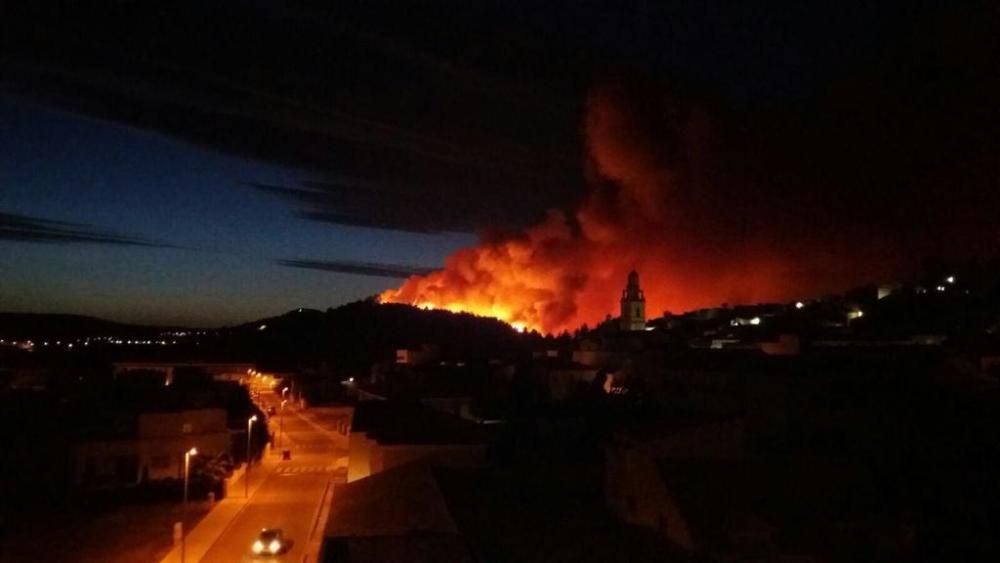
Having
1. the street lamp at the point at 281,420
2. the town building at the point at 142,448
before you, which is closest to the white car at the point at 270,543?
the town building at the point at 142,448

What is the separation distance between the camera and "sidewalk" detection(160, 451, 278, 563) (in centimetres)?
1678

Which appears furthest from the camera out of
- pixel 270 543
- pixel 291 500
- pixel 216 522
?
pixel 291 500

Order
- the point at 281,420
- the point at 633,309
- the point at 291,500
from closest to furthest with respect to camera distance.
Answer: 1. the point at 291,500
2. the point at 281,420
3. the point at 633,309

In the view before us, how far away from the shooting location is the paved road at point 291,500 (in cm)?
1697

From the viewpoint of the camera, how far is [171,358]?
66.1 meters

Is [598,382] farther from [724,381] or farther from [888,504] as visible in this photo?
[888,504]

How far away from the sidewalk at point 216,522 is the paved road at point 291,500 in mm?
128

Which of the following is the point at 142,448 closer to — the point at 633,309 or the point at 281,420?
the point at 281,420

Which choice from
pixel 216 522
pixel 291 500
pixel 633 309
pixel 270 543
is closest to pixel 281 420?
pixel 291 500

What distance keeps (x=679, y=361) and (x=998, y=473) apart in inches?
519

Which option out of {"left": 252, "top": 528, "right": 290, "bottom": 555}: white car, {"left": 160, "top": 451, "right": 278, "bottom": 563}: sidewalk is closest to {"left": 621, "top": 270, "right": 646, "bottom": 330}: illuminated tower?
{"left": 160, "top": 451, "right": 278, "bottom": 563}: sidewalk

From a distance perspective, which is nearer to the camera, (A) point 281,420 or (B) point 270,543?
(B) point 270,543

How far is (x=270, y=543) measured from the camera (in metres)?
16.3

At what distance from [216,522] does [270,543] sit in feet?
12.1
